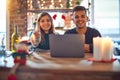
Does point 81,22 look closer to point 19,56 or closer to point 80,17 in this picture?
point 80,17

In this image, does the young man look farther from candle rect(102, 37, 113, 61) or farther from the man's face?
candle rect(102, 37, 113, 61)

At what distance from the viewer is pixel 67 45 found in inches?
77.5

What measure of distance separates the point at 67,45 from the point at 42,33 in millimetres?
978

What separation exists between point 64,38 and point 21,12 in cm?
360

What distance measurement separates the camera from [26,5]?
5344mm

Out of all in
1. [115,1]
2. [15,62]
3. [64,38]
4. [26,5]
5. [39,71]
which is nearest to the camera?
[39,71]

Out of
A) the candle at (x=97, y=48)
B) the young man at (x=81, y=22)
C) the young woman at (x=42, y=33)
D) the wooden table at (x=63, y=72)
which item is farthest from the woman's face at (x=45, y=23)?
the wooden table at (x=63, y=72)

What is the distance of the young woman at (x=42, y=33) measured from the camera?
2.70 m

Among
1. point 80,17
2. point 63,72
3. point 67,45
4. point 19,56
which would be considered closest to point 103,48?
point 67,45

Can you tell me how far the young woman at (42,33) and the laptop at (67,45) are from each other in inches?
25.4

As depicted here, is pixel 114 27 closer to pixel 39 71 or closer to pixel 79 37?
pixel 79 37

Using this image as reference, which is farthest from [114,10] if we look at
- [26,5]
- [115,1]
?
[26,5]

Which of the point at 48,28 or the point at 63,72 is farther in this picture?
the point at 48,28

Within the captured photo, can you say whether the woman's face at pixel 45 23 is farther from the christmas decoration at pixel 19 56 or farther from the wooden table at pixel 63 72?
the wooden table at pixel 63 72
